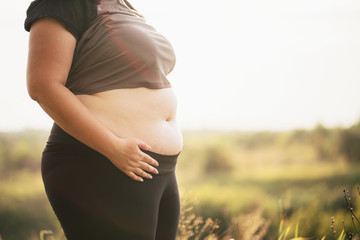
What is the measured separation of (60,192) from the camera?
110 centimetres

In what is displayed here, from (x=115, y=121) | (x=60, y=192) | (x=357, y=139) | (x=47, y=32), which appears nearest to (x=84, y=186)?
(x=60, y=192)

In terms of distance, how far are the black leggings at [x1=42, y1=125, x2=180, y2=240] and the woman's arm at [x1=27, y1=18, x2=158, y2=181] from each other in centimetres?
6

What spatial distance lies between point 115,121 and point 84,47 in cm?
26

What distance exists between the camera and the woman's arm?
101 cm

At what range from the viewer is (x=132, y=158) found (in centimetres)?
107

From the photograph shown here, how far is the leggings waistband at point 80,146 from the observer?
110 centimetres

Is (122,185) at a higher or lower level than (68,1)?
lower

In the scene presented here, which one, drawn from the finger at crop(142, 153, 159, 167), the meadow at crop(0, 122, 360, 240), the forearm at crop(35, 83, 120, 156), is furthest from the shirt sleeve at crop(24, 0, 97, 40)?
the meadow at crop(0, 122, 360, 240)

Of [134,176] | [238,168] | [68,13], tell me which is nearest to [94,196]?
[134,176]

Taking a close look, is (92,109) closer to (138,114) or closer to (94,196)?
(138,114)

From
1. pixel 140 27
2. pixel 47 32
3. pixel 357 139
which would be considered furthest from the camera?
pixel 357 139

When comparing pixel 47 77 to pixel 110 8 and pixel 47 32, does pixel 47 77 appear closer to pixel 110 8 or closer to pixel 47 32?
pixel 47 32

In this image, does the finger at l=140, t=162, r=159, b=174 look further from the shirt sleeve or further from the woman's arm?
the shirt sleeve

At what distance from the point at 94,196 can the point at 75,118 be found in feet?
0.83
